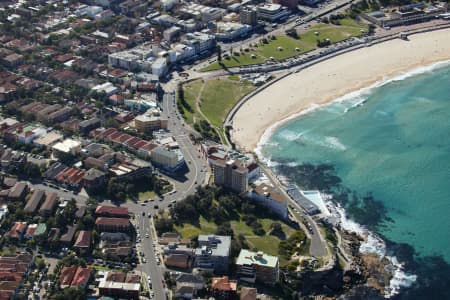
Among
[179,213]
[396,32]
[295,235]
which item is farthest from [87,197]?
[396,32]

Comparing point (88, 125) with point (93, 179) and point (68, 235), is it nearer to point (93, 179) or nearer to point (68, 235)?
point (93, 179)

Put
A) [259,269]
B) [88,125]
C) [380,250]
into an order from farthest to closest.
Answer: [88,125] → [380,250] → [259,269]

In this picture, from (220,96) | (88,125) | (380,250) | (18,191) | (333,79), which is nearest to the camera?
(380,250)

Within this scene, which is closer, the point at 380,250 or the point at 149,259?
the point at 149,259

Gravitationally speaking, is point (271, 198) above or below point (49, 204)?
below

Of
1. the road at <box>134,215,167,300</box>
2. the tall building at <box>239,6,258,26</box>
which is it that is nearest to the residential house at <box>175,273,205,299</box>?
the road at <box>134,215,167,300</box>

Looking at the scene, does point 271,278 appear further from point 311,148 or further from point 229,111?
point 229,111

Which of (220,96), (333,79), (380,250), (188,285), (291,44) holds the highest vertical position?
(188,285)

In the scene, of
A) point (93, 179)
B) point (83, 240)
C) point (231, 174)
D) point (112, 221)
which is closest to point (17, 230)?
point (83, 240)

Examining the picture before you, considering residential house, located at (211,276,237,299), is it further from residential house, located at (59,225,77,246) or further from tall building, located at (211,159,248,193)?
tall building, located at (211,159,248,193)
